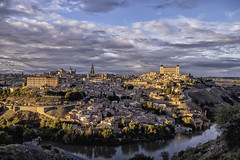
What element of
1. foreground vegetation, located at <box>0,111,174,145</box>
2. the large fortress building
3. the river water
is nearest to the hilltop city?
foreground vegetation, located at <box>0,111,174,145</box>

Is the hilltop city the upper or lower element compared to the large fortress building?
lower

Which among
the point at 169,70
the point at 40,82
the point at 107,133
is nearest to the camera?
the point at 107,133

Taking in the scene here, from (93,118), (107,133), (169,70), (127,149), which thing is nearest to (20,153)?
(127,149)

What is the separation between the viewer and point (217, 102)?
29.1 metres

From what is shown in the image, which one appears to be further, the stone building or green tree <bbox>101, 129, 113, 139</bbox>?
the stone building

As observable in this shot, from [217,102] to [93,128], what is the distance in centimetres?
1918

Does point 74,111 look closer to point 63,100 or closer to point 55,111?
point 55,111

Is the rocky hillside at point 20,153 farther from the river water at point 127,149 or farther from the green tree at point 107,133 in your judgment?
the green tree at point 107,133

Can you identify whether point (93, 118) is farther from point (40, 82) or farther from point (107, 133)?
point (40, 82)

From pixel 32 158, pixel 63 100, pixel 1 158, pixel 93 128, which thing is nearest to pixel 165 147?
pixel 93 128

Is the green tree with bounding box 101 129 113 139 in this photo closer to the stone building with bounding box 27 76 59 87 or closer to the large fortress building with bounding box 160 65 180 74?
the stone building with bounding box 27 76 59 87

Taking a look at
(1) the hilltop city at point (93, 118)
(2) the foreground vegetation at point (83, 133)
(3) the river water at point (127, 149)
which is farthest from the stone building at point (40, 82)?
(3) the river water at point (127, 149)

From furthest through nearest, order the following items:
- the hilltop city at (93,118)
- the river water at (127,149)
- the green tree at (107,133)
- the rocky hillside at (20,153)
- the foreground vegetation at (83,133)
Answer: the hilltop city at (93,118)
the green tree at (107,133)
the foreground vegetation at (83,133)
the river water at (127,149)
the rocky hillside at (20,153)

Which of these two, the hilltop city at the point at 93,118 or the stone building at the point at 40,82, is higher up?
the stone building at the point at 40,82
